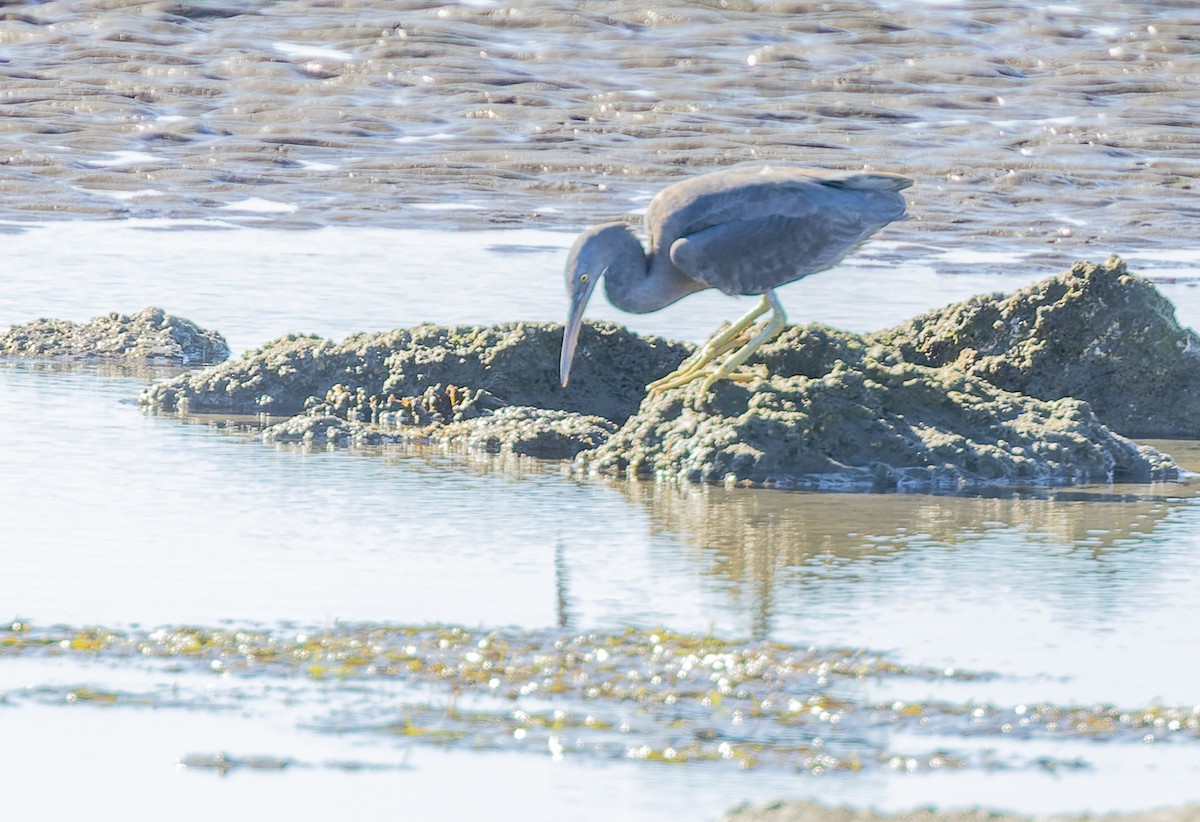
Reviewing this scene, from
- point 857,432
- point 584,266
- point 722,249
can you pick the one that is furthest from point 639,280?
point 857,432

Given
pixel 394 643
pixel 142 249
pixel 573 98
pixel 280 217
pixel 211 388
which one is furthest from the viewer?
pixel 573 98

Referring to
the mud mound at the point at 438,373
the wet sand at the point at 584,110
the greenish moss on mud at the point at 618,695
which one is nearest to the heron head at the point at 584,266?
the mud mound at the point at 438,373

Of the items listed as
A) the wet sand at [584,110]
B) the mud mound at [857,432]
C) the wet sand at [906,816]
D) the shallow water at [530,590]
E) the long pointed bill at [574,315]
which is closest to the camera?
the wet sand at [906,816]

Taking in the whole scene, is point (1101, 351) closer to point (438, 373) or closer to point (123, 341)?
point (438, 373)

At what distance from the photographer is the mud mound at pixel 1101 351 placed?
9.41 meters

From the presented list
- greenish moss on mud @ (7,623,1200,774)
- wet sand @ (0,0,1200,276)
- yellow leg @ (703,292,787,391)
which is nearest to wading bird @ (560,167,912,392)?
yellow leg @ (703,292,787,391)

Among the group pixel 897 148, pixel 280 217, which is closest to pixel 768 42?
pixel 897 148

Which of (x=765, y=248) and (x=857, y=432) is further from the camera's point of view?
(x=765, y=248)

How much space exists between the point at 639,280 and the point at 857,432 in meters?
1.06

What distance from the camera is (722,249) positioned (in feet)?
26.9

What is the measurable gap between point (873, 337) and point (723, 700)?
4.99 meters

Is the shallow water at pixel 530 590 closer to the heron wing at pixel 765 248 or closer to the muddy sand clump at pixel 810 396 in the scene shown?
the muddy sand clump at pixel 810 396

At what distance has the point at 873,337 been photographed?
32.3 feet

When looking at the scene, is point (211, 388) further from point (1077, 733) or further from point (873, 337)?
point (1077, 733)
